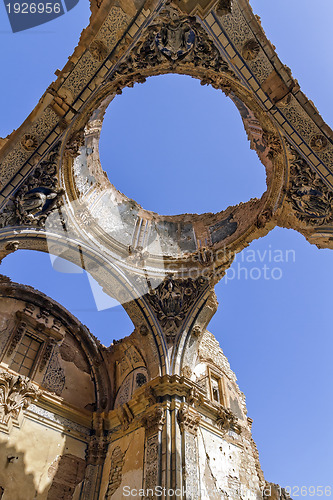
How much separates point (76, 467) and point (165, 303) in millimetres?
4605

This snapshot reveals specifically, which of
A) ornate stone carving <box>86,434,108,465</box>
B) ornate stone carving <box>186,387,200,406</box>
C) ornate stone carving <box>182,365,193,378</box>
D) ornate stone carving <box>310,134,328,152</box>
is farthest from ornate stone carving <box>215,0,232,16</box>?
ornate stone carving <box>86,434,108,465</box>

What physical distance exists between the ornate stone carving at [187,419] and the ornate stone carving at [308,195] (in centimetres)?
497

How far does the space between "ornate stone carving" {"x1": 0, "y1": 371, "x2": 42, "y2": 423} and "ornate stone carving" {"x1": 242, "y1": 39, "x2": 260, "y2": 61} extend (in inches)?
343

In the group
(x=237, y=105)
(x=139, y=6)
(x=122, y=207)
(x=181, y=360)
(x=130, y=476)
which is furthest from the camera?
(x=122, y=207)

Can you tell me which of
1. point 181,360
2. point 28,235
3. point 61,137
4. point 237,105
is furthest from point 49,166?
point 181,360

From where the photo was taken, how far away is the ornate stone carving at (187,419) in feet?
27.6

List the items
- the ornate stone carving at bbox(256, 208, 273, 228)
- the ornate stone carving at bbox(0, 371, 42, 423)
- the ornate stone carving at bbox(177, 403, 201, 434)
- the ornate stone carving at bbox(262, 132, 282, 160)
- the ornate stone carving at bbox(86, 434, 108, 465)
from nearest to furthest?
the ornate stone carving at bbox(262, 132, 282, 160) → the ornate stone carving at bbox(177, 403, 201, 434) → the ornate stone carving at bbox(0, 371, 42, 423) → the ornate stone carving at bbox(256, 208, 273, 228) → the ornate stone carving at bbox(86, 434, 108, 465)

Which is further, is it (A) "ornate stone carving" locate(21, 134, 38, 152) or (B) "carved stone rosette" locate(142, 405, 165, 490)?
(A) "ornate stone carving" locate(21, 134, 38, 152)

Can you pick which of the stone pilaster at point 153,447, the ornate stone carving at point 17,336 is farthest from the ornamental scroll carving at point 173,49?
the stone pilaster at point 153,447

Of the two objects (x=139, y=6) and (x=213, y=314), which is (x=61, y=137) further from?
(x=213, y=314)

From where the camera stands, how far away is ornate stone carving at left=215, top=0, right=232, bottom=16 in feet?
23.2

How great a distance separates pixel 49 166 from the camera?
877 cm

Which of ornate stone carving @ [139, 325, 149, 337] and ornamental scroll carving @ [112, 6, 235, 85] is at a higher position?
ornamental scroll carving @ [112, 6, 235, 85]

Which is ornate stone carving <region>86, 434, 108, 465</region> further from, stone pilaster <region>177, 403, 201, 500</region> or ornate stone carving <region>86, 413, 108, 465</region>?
stone pilaster <region>177, 403, 201, 500</region>
